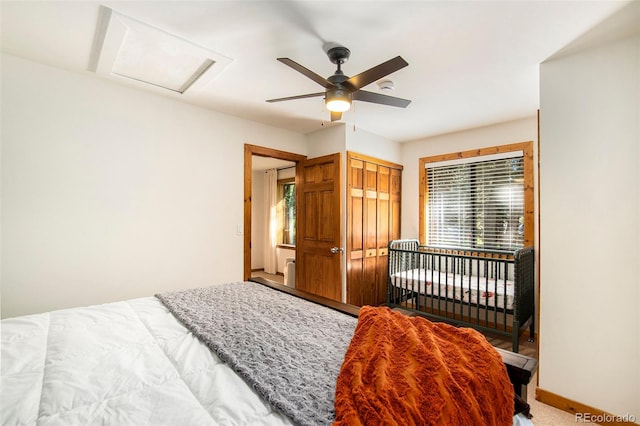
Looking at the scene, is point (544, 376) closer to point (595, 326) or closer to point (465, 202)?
point (595, 326)

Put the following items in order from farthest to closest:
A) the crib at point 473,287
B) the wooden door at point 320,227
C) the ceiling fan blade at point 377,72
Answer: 1. the wooden door at point 320,227
2. the crib at point 473,287
3. the ceiling fan blade at point 377,72

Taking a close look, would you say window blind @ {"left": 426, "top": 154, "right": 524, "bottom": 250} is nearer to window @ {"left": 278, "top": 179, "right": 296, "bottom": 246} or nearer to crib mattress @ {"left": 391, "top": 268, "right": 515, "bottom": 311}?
crib mattress @ {"left": 391, "top": 268, "right": 515, "bottom": 311}

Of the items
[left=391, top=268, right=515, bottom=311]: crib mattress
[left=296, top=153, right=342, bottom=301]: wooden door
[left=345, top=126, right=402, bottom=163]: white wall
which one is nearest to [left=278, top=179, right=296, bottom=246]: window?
[left=296, top=153, right=342, bottom=301]: wooden door

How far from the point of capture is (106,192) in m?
2.45

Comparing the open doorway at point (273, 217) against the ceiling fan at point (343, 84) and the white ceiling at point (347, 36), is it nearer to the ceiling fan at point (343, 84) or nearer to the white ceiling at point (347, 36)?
the white ceiling at point (347, 36)

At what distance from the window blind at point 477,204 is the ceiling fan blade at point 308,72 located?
2.70 meters

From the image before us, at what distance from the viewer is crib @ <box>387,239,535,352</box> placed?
2770 mm

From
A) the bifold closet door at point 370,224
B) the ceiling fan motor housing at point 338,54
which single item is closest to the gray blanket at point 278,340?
the ceiling fan motor housing at point 338,54

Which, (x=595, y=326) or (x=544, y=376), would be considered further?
(x=544, y=376)

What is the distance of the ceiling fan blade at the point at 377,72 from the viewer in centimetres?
156

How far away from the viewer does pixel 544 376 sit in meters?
2.08

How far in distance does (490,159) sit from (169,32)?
3.53 m

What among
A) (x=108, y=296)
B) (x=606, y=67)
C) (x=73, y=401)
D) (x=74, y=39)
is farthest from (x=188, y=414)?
(x=606, y=67)

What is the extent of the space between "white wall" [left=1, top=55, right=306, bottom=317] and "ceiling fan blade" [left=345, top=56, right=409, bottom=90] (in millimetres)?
1858
